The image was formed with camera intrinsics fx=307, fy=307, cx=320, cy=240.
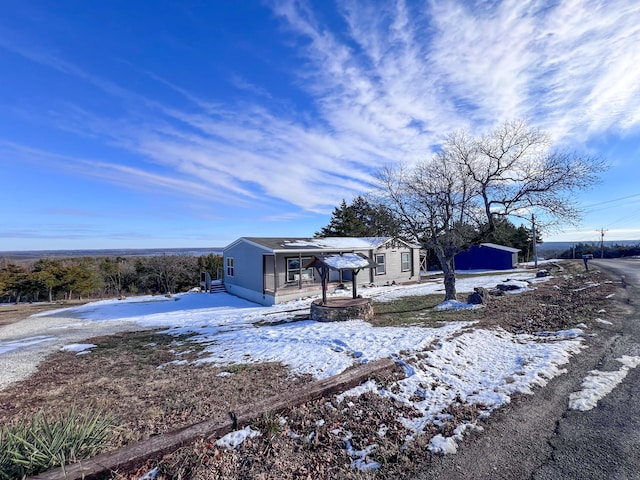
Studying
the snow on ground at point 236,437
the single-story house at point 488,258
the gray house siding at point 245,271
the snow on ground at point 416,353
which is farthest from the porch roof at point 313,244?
the single-story house at point 488,258

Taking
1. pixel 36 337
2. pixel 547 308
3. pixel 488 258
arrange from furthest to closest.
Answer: pixel 488 258 < pixel 36 337 < pixel 547 308

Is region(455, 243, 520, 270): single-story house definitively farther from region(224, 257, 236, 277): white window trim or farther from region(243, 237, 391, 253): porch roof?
region(224, 257, 236, 277): white window trim

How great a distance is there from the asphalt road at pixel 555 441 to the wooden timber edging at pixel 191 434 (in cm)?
184

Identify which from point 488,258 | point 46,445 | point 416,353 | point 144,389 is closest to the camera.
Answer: point 46,445

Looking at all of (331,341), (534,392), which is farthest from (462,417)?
(331,341)

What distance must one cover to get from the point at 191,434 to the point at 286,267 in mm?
14665

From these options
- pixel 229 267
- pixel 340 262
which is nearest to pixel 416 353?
pixel 340 262

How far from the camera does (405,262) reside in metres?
25.2

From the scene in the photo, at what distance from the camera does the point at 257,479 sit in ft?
10.5

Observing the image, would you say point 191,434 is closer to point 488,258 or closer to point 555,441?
point 555,441

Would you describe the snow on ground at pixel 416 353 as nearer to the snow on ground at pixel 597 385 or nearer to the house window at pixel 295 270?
the snow on ground at pixel 597 385

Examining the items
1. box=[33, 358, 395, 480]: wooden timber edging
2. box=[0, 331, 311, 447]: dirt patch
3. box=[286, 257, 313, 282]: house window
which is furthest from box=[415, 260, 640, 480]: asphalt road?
box=[286, 257, 313, 282]: house window

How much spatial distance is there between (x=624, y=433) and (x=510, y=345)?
144 inches

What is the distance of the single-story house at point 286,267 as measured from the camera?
17.5 meters
